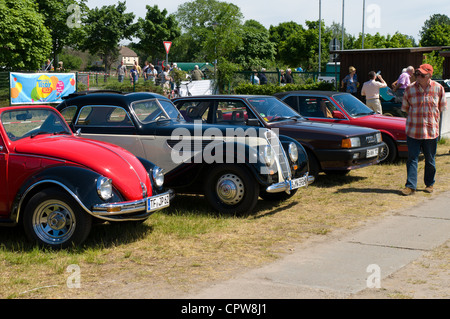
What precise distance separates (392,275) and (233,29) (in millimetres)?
31582

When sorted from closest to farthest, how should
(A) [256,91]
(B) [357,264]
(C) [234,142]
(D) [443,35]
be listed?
(B) [357,264]
(C) [234,142]
(A) [256,91]
(D) [443,35]

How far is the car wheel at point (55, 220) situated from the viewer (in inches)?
236

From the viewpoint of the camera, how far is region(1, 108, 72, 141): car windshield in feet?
21.7

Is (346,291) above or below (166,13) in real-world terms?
below

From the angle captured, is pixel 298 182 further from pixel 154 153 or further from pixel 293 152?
pixel 154 153

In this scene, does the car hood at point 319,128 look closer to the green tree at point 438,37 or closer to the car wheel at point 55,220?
the car wheel at point 55,220

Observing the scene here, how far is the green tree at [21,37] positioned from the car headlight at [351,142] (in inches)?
848

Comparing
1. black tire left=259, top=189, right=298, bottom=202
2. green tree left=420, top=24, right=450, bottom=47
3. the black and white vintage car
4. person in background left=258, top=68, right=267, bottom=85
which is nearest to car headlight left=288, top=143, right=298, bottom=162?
the black and white vintage car

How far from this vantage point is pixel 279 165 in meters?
7.77

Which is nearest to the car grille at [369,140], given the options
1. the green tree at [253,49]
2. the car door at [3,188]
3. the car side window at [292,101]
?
the car side window at [292,101]

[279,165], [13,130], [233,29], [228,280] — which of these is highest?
[233,29]
